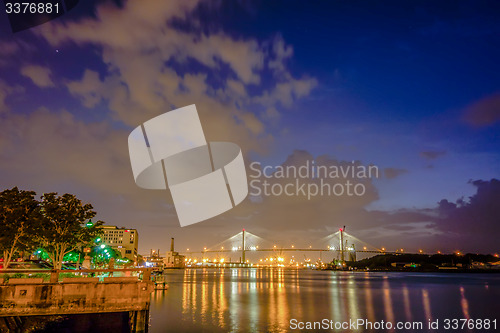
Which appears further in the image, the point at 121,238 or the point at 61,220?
the point at 121,238

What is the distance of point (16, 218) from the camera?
1225 inches

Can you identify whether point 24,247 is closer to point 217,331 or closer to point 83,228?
point 83,228

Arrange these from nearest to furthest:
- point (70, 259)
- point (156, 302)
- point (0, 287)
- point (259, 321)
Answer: point (0, 287) < point (259, 321) < point (156, 302) < point (70, 259)

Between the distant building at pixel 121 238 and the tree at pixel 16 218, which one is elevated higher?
the distant building at pixel 121 238

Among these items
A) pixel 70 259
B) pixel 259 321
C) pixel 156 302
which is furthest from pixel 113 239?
pixel 259 321

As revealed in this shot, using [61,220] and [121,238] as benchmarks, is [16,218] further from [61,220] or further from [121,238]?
[121,238]

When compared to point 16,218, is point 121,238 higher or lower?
higher

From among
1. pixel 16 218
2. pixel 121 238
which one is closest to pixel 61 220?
pixel 16 218

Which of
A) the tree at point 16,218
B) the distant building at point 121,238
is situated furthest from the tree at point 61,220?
the distant building at point 121,238

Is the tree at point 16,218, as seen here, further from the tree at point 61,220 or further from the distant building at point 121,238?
the distant building at point 121,238

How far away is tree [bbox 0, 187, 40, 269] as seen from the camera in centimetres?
3067

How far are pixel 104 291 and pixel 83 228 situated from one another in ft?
62.1

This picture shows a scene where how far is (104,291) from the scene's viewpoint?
19.9 meters

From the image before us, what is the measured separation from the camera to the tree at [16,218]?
30.7 m
